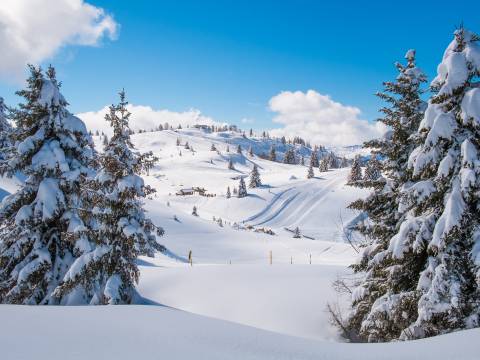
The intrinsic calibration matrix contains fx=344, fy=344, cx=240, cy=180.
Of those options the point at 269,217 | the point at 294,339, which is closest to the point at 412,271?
the point at 294,339

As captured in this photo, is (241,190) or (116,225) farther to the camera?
(241,190)

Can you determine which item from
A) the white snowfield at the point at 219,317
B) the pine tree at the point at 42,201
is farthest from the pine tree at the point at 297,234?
the pine tree at the point at 42,201

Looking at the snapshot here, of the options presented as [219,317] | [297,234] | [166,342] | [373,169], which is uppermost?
[373,169]

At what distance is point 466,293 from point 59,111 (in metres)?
14.5

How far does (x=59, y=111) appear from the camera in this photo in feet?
42.6

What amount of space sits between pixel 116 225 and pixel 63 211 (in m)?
2.10

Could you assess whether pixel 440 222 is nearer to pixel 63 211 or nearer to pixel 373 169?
pixel 373 169

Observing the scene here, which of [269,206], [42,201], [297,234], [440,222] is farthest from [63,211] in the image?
[269,206]

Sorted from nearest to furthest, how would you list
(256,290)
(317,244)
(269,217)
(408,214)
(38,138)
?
(408,214) < (38,138) < (256,290) < (317,244) < (269,217)

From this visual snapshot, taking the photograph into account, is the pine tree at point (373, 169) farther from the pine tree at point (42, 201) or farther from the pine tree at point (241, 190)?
the pine tree at point (241, 190)

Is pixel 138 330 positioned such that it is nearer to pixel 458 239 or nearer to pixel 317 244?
pixel 458 239

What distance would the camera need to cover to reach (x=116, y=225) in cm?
1283

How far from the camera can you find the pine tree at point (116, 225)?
40.5 ft

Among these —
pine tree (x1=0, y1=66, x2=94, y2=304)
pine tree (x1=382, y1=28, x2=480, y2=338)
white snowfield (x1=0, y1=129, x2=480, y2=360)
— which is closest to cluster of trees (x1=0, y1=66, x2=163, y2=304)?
pine tree (x1=0, y1=66, x2=94, y2=304)
